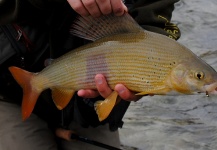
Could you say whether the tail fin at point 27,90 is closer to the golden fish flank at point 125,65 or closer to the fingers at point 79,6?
the golden fish flank at point 125,65

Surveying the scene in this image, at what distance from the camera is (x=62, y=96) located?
1.96 meters

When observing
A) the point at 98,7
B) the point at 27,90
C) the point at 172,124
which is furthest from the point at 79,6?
the point at 172,124

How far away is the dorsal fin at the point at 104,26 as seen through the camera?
1.80 m

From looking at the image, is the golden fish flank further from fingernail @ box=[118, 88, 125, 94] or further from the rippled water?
the rippled water

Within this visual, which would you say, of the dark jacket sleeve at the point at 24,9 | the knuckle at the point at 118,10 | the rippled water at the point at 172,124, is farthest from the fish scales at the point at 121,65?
the rippled water at the point at 172,124

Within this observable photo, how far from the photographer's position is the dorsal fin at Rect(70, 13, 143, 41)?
5.91 ft

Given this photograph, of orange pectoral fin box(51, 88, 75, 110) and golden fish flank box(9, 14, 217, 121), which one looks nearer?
golden fish flank box(9, 14, 217, 121)

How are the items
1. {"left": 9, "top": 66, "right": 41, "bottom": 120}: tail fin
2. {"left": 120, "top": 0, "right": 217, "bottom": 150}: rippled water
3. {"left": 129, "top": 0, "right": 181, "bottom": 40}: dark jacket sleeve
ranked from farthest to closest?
{"left": 120, "top": 0, "right": 217, "bottom": 150}: rippled water → {"left": 129, "top": 0, "right": 181, "bottom": 40}: dark jacket sleeve → {"left": 9, "top": 66, "right": 41, "bottom": 120}: tail fin

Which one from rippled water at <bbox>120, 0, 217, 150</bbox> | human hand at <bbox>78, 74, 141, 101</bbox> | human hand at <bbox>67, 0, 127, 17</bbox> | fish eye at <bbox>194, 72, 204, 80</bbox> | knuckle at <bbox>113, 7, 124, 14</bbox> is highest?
human hand at <bbox>67, 0, 127, 17</bbox>

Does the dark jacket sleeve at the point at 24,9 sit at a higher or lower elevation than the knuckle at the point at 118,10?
lower

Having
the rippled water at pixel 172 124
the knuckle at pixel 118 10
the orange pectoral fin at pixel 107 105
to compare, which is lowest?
the rippled water at pixel 172 124

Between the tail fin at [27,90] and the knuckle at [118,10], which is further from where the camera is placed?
A: the tail fin at [27,90]

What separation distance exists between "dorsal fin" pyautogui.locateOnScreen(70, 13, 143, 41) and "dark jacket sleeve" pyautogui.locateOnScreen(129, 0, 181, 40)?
35 centimetres

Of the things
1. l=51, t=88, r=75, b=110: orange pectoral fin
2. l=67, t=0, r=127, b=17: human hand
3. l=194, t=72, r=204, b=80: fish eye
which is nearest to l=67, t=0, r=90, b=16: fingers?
l=67, t=0, r=127, b=17: human hand
